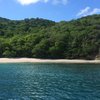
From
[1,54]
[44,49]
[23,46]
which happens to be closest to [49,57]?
[44,49]

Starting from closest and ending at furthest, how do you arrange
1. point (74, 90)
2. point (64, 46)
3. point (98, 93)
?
point (98, 93), point (74, 90), point (64, 46)

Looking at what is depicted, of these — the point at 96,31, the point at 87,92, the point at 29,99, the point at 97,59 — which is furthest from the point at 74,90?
the point at 96,31

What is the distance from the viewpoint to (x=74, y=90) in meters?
Answer: 41.2

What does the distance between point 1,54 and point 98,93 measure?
3640 inches

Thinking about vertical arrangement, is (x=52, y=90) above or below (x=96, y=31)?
below

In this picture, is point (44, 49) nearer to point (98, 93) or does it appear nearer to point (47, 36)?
point (47, 36)

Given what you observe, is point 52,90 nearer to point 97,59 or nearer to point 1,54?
point 97,59

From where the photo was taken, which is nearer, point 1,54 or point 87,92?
point 87,92

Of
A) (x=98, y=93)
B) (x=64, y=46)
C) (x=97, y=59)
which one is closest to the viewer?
(x=98, y=93)

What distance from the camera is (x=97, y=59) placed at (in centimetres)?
11256

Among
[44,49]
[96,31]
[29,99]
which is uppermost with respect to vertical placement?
[96,31]

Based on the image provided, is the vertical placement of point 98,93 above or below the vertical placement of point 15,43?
A: below

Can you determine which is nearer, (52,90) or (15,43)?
(52,90)

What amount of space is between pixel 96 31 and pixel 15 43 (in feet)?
121
